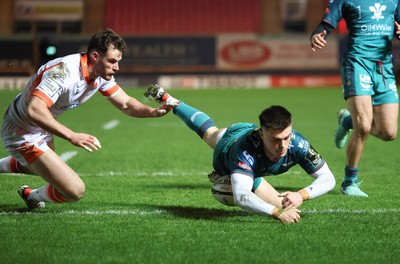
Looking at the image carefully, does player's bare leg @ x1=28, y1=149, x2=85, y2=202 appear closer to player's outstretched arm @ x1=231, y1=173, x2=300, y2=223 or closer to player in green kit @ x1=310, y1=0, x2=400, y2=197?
player's outstretched arm @ x1=231, y1=173, x2=300, y2=223

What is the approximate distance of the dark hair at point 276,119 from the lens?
15.7 ft

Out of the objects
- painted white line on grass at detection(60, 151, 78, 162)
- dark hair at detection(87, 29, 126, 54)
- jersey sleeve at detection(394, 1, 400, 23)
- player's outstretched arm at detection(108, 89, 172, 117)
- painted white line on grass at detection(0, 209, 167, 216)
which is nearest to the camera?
dark hair at detection(87, 29, 126, 54)

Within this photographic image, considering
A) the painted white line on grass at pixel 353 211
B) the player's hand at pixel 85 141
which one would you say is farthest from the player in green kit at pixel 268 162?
the player's hand at pixel 85 141

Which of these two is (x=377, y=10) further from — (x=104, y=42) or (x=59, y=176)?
(x=59, y=176)

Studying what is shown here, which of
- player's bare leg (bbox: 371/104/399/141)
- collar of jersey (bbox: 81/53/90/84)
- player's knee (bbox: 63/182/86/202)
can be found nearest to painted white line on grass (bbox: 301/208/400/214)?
player's bare leg (bbox: 371/104/399/141)

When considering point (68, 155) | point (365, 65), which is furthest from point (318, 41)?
point (68, 155)

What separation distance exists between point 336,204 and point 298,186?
1051 mm

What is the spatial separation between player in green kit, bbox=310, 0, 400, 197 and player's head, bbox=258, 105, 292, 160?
5.56ft

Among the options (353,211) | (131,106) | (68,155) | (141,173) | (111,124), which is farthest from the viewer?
(111,124)

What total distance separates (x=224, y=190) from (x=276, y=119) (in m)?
0.90

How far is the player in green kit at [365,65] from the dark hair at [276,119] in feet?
5.74

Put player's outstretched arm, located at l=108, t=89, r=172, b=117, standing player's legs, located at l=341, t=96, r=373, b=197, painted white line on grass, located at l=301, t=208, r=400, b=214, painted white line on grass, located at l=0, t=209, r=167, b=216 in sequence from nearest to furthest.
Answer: painted white line on grass, located at l=0, t=209, r=167, b=216, painted white line on grass, located at l=301, t=208, r=400, b=214, player's outstretched arm, located at l=108, t=89, r=172, b=117, standing player's legs, located at l=341, t=96, r=373, b=197

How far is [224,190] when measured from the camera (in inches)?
215

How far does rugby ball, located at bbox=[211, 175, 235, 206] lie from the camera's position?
5453 millimetres
